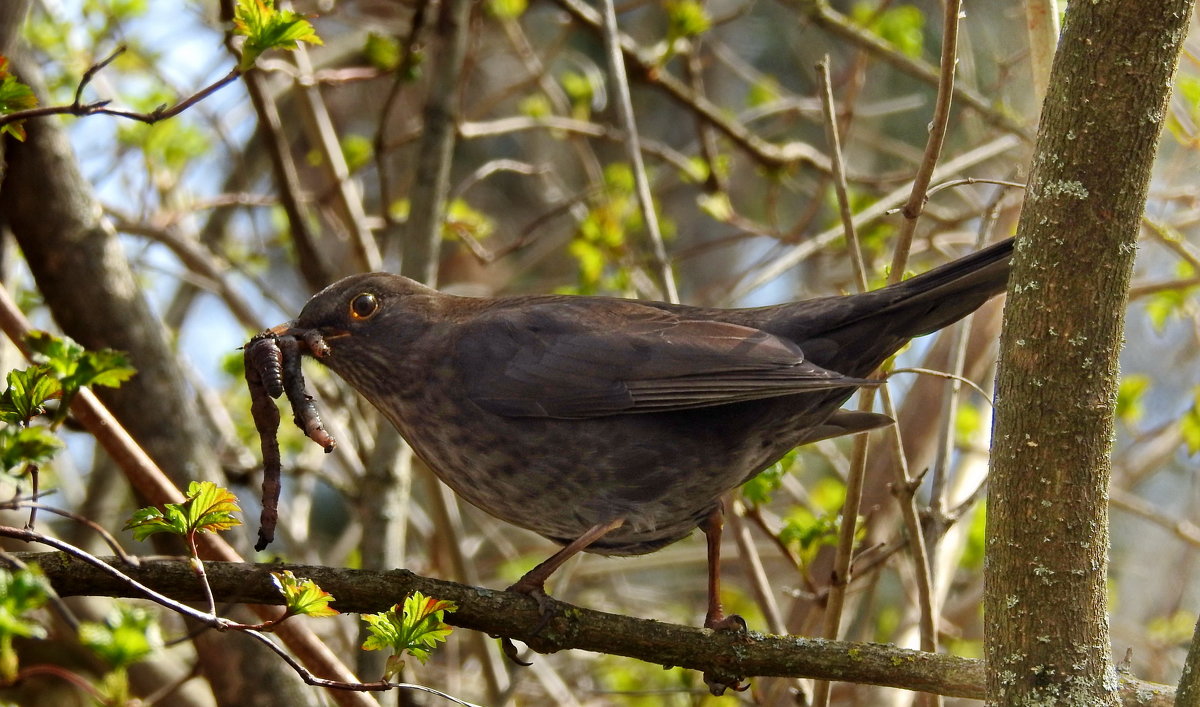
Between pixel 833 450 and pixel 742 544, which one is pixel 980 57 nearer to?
pixel 833 450

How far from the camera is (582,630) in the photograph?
299cm

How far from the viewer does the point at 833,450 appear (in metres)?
6.45

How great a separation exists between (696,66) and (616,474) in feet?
10.9

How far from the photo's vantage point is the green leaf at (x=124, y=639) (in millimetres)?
1915

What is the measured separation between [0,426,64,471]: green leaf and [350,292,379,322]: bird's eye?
1.84m

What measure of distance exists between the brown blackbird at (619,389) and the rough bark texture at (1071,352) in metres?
0.88

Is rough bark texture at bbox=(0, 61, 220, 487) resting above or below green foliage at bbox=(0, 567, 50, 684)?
above

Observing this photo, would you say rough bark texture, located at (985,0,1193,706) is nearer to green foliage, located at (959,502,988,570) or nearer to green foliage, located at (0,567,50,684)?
green foliage, located at (0,567,50,684)

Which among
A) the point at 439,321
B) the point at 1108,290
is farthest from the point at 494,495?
the point at 1108,290

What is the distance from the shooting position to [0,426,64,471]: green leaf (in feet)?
6.61

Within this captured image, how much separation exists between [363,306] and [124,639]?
6.79 feet

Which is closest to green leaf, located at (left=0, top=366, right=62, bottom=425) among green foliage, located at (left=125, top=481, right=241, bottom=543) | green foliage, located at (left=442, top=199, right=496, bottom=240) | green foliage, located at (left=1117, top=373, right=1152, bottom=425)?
green foliage, located at (left=125, top=481, right=241, bottom=543)

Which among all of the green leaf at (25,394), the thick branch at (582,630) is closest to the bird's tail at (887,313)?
the thick branch at (582,630)

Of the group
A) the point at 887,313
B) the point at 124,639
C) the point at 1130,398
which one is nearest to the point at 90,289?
the point at 124,639
